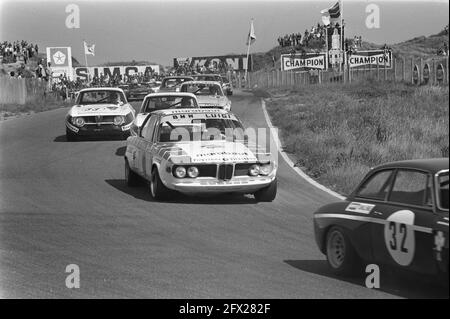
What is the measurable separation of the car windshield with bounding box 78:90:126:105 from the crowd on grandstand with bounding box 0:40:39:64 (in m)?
34.6

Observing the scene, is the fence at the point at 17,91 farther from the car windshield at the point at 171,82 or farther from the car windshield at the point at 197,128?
the car windshield at the point at 197,128

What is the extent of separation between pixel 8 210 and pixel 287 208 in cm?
394

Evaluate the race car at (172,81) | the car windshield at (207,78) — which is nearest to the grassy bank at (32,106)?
the race car at (172,81)

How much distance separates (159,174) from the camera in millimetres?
12680

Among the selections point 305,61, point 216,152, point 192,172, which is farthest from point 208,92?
point 305,61

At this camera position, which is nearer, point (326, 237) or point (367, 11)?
point (326, 237)

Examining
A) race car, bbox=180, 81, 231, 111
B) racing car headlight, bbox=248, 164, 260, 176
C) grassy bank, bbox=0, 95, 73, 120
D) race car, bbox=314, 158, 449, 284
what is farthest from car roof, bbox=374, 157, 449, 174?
grassy bank, bbox=0, 95, 73, 120

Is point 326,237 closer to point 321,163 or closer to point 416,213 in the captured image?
point 416,213

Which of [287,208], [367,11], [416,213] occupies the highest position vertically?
[367,11]

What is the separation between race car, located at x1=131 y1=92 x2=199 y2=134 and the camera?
20062 mm

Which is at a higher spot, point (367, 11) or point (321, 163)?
point (367, 11)

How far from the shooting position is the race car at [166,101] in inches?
790

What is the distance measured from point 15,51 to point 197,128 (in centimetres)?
4774

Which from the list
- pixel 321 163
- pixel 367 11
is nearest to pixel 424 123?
pixel 321 163
